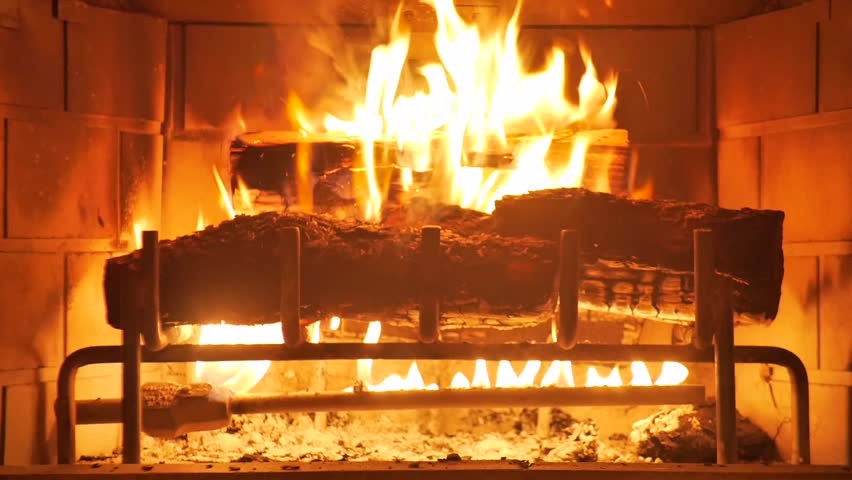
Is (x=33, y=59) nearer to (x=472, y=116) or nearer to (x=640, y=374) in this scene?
(x=472, y=116)

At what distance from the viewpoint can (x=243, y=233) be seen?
8.26ft

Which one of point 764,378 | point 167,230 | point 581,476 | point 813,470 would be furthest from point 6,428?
point 764,378

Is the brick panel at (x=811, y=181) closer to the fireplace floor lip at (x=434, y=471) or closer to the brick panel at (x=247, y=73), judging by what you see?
the fireplace floor lip at (x=434, y=471)

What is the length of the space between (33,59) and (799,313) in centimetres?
282

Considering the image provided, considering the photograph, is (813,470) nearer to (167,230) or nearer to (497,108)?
(497,108)

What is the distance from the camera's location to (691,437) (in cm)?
298

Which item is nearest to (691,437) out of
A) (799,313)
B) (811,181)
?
(799,313)

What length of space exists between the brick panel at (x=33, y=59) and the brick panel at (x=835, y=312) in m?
2.75

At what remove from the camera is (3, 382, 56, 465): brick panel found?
9.43 ft

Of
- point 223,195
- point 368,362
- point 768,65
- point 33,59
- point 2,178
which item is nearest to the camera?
point 2,178

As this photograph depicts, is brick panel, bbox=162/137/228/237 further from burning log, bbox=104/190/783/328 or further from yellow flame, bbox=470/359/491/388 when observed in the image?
yellow flame, bbox=470/359/491/388

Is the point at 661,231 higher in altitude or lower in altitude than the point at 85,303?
higher

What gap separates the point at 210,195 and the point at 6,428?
1.12m

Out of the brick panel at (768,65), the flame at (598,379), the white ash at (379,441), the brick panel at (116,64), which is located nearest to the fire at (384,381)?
the white ash at (379,441)
